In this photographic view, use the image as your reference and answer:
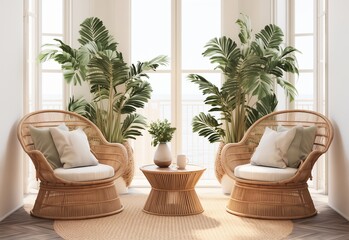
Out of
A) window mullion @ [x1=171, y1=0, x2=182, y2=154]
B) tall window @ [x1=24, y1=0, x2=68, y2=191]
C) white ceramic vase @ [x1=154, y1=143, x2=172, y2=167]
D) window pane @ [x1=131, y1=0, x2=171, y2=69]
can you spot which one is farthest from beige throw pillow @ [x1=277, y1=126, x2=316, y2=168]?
tall window @ [x1=24, y1=0, x2=68, y2=191]

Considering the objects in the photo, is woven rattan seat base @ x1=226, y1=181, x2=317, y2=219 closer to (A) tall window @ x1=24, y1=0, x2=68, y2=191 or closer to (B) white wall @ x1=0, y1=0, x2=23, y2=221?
(B) white wall @ x1=0, y1=0, x2=23, y2=221

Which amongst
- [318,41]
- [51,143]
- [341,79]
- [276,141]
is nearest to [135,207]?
[51,143]

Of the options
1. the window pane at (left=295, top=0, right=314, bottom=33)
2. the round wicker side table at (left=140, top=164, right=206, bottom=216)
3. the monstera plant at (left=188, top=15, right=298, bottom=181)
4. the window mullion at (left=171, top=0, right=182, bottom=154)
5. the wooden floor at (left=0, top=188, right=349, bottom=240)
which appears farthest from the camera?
the window mullion at (left=171, top=0, right=182, bottom=154)

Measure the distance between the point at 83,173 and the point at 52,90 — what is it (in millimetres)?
1830

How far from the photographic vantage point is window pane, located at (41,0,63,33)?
5918mm

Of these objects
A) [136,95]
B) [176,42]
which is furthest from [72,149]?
[176,42]

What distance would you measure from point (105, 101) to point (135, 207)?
1569mm

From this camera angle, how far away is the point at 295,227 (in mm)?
4188

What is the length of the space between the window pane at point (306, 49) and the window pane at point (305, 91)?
0.12m

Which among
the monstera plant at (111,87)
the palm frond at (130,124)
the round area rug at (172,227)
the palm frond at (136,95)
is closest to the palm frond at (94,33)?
the monstera plant at (111,87)

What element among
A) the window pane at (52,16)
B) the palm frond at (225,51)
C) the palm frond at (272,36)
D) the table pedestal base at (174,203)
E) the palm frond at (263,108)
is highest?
the window pane at (52,16)

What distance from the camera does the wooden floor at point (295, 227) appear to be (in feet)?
12.8

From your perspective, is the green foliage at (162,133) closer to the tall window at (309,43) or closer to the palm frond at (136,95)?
the palm frond at (136,95)

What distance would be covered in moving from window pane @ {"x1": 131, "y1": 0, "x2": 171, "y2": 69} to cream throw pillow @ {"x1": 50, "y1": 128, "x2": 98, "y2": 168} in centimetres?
191
